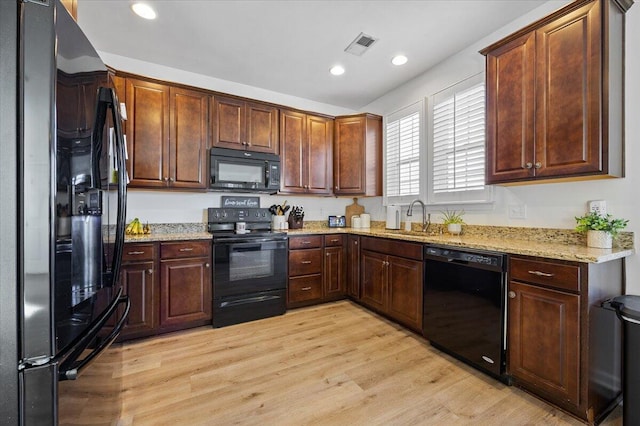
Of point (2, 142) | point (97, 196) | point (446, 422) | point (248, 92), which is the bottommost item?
point (446, 422)

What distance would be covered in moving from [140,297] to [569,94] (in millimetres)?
3690

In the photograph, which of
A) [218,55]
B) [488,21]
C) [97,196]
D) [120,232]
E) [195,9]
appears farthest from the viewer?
[218,55]

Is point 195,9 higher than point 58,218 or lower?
higher

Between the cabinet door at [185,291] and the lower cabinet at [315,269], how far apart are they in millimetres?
928

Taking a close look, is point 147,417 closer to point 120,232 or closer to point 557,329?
point 120,232

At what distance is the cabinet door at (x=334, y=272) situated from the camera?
11.5 ft

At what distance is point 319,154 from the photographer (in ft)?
12.7

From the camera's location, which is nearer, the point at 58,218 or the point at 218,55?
the point at 58,218

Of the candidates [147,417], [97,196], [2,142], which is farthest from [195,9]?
[147,417]

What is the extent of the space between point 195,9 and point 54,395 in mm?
2639

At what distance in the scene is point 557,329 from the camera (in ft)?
5.37

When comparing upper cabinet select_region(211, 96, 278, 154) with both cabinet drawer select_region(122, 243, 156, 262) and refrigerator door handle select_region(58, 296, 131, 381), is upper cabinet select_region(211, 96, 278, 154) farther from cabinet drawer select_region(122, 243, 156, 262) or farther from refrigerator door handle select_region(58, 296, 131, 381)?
refrigerator door handle select_region(58, 296, 131, 381)

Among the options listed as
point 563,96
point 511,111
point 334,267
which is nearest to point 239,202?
point 334,267

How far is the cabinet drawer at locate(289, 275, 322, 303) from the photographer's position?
3295mm
